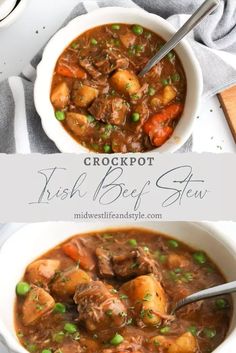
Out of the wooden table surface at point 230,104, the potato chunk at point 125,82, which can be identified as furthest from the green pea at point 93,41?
the wooden table surface at point 230,104

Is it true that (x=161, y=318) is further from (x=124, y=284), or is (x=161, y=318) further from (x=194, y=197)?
(x=194, y=197)

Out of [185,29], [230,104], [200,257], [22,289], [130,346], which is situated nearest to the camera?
[130,346]

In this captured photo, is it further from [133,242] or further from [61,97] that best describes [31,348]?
[61,97]

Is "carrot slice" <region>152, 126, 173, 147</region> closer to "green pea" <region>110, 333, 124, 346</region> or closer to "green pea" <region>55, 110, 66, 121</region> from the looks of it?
"green pea" <region>55, 110, 66, 121</region>

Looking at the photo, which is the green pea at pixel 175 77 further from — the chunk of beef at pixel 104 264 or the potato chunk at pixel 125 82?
the chunk of beef at pixel 104 264

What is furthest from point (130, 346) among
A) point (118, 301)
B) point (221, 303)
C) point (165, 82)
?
point (165, 82)

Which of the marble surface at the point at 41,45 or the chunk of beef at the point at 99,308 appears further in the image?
the marble surface at the point at 41,45

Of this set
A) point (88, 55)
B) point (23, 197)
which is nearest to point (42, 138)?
point (88, 55)
